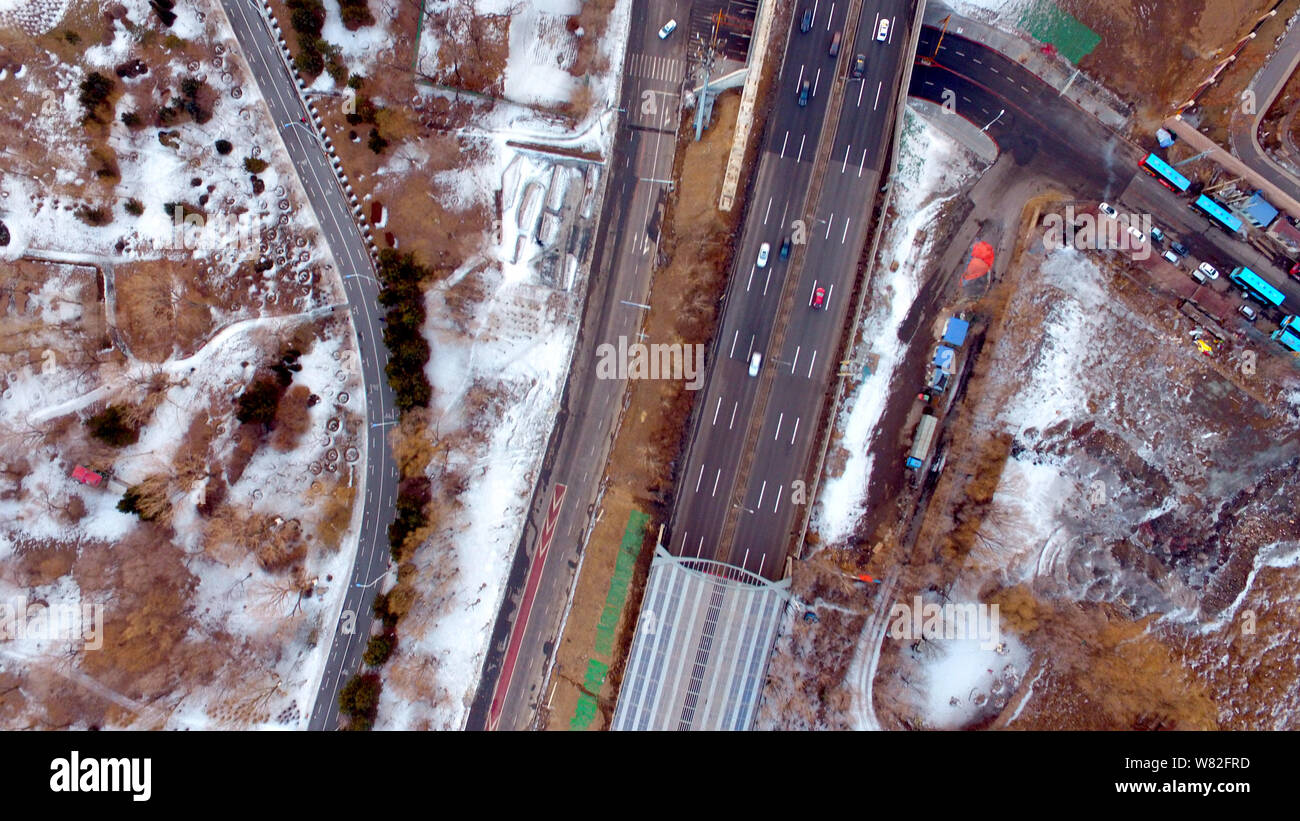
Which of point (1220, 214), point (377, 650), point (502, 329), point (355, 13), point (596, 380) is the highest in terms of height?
point (355, 13)

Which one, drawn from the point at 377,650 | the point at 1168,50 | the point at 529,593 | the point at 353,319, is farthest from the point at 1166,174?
the point at 377,650

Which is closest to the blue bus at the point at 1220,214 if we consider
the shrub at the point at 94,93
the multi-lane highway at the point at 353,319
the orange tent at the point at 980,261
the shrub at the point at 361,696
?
the orange tent at the point at 980,261

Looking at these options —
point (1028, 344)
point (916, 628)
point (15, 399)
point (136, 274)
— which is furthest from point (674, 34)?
point (15, 399)

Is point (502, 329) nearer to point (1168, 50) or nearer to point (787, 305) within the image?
point (787, 305)

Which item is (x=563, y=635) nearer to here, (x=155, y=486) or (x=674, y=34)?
(x=155, y=486)

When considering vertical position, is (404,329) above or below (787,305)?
below

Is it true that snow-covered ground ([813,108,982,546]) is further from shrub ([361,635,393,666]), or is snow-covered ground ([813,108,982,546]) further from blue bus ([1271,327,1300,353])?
shrub ([361,635,393,666])

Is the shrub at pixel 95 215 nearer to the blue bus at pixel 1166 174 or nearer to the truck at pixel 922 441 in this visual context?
the truck at pixel 922 441
